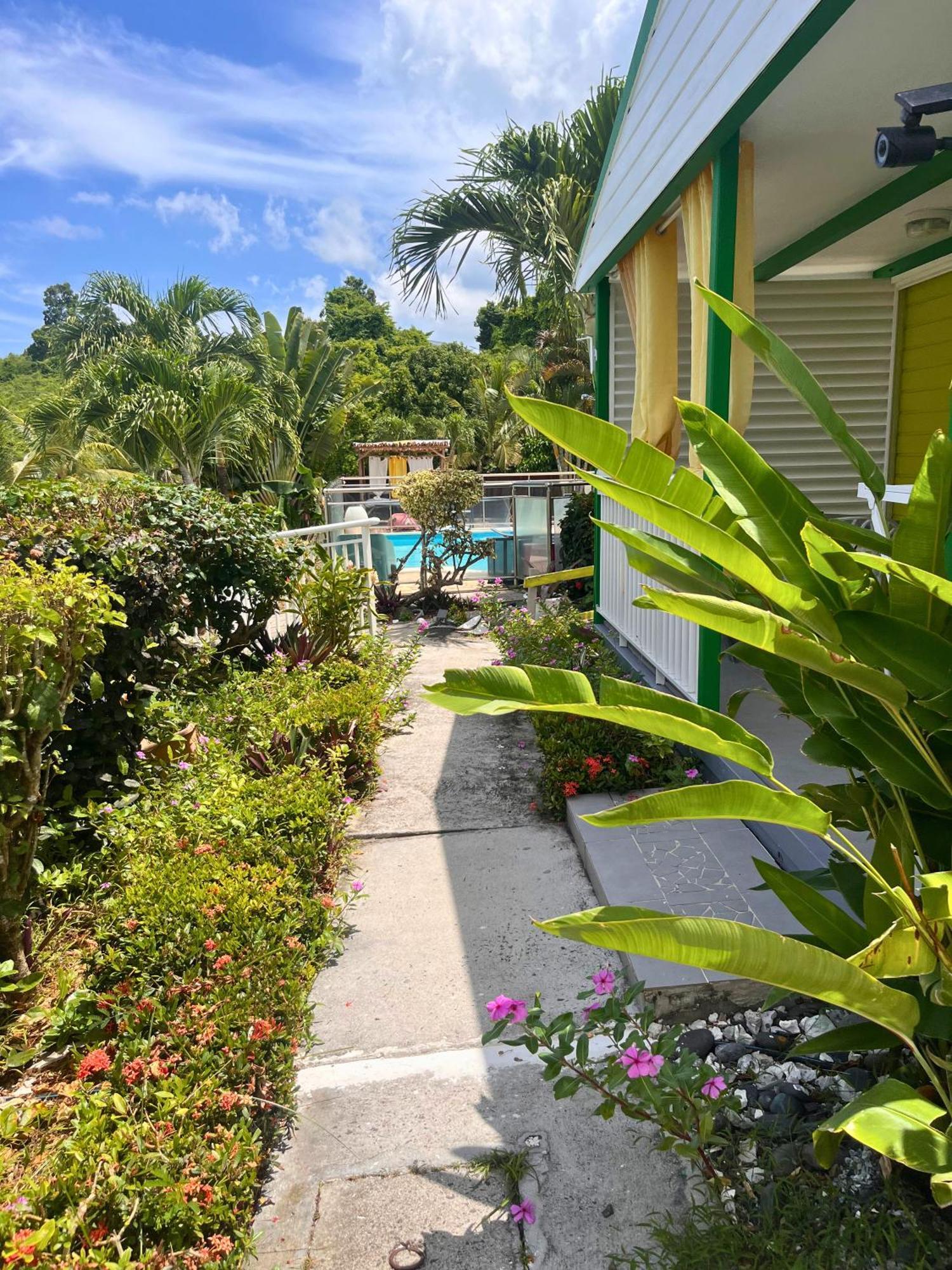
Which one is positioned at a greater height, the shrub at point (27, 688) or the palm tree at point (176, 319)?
the palm tree at point (176, 319)

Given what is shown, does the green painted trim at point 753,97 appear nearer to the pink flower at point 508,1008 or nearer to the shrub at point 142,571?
the pink flower at point 508,1008

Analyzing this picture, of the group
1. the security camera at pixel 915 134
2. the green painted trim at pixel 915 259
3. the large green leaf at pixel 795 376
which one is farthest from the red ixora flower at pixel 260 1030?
the green painted trim at pixel 915 259

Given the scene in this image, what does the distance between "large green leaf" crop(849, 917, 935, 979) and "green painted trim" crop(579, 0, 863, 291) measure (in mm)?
2484

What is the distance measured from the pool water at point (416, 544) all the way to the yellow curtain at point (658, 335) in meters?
5.39

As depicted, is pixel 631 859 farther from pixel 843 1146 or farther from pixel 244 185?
pixel 244 185

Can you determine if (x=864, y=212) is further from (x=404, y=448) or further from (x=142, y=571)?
(x=404, y=448)

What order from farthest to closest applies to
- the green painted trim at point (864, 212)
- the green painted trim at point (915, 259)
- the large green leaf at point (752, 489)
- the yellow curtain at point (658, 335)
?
1. the green painted trim at point (915, 259)
2. the yellow curtain at point (658, 335)
3. the green painted trim at point (864, 212)
4. the large green leaf at point (752, 489)

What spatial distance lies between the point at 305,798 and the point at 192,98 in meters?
26.4

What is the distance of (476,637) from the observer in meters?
8.76

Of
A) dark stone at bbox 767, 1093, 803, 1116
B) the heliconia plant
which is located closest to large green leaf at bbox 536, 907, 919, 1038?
the heliconia plant

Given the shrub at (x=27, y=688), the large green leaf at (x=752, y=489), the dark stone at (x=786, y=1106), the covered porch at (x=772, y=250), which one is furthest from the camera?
the covered porch at (x=772, y=250)

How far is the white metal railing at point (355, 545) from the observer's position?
6.63 metres

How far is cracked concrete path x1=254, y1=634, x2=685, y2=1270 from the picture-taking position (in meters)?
1.89

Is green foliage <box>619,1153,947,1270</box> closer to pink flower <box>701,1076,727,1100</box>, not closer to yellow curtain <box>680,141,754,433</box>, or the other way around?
pink flower <box>701,1076,727,1100</box>
